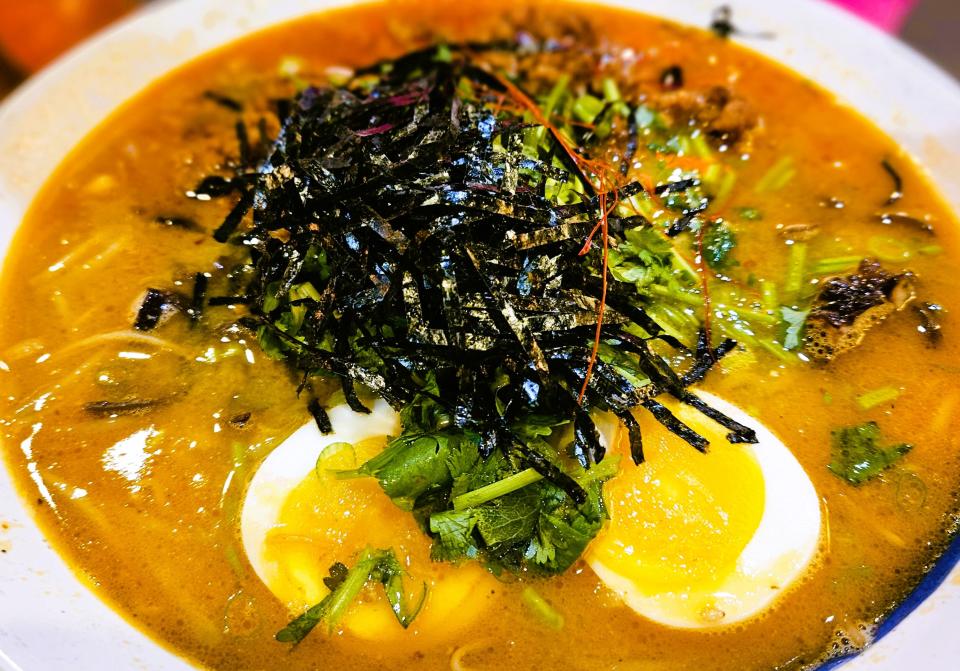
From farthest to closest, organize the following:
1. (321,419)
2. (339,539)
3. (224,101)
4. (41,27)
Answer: (41,27), (224,101), (321,419), (339,539)

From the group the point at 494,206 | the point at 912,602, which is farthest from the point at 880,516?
the point at 494,206

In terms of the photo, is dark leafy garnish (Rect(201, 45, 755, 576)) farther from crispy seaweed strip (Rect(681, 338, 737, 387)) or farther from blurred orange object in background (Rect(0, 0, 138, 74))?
blurred orange object in background (Rect(0, 0, 138, 74))

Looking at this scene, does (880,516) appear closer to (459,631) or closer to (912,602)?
(912,602)

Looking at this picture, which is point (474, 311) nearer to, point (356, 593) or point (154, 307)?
point (356, 593)

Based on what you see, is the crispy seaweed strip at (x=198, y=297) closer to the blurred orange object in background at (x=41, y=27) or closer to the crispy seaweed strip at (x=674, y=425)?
the crispy seaweed strip at (x=674, y=425)

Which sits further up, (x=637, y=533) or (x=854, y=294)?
(x=854, y=294)

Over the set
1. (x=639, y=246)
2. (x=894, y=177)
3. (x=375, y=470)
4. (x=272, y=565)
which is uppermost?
(x=894, y=177)

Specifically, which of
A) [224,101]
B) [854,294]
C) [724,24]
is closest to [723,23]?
[724,24]
